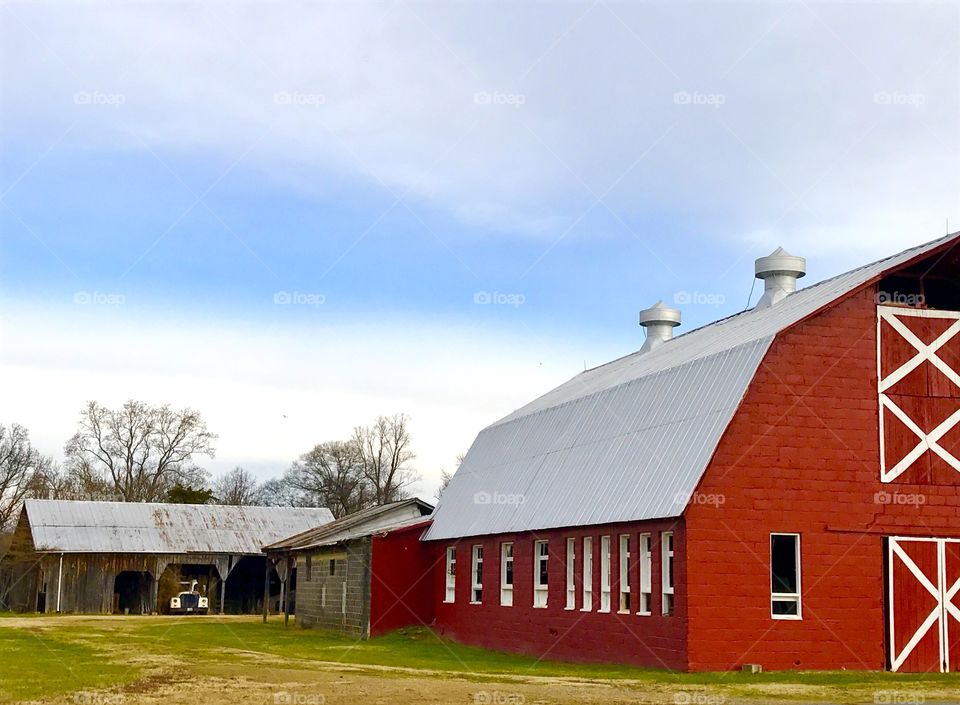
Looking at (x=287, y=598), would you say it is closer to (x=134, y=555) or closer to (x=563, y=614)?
(x=134, y=555)

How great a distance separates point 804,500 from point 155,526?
4067cm

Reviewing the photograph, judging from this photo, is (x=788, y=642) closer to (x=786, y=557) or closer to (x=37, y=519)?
(x=786, y=557)

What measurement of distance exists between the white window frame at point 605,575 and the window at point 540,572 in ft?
9.37

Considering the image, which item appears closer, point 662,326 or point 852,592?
point 852,592

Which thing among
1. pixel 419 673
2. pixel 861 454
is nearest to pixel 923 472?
pixel 861 454

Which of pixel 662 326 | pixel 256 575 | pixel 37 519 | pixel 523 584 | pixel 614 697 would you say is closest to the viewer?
pixel 614 697

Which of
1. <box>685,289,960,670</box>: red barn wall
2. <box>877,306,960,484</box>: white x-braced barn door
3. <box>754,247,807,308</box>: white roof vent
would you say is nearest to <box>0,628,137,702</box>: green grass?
<box>685,289,960,670</box>: red barn wall

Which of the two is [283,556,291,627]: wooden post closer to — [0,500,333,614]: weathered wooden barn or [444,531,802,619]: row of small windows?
[0,500,333,614]: weathered wooden barn

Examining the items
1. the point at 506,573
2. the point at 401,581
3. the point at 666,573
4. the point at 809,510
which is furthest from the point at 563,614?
the point at 401,581

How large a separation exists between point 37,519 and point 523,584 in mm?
33240

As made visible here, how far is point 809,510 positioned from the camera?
2323 centimetres

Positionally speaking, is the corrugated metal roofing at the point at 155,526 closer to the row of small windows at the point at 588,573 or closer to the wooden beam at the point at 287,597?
the wooden beam at the point at 287,597

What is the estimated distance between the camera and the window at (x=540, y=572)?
94.6ft

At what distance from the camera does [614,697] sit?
57.8 ft
